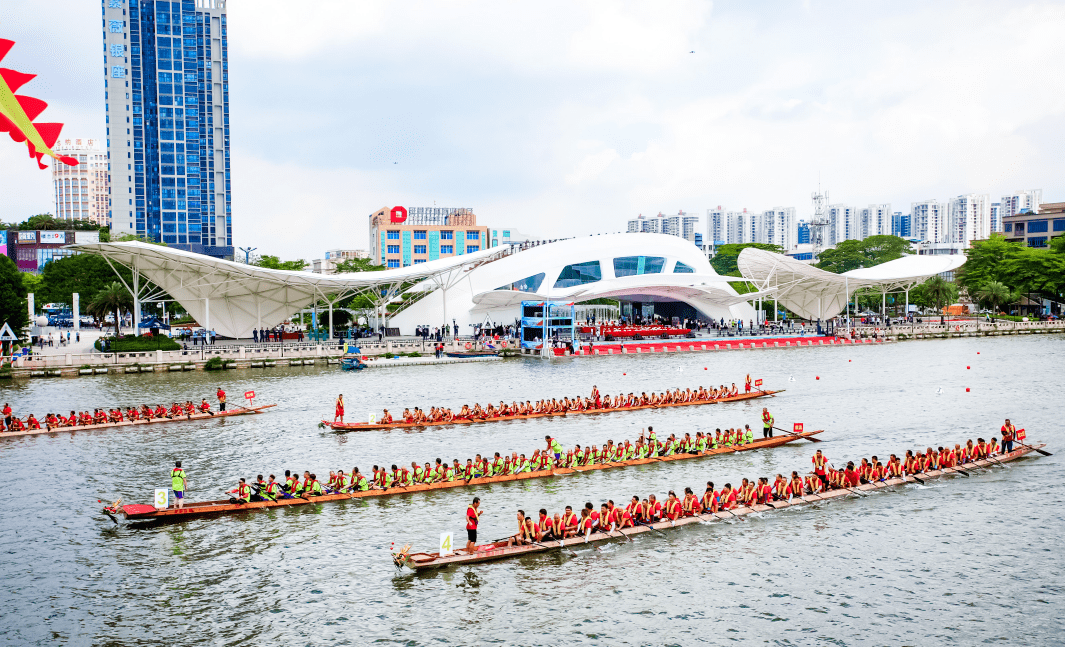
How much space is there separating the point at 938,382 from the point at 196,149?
114 meters

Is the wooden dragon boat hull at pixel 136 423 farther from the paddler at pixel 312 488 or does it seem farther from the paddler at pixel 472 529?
the paddler at pixel 472 529

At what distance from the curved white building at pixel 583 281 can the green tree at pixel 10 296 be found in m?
32.1

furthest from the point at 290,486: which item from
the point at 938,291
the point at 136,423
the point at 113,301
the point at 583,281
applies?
the point at 938,291

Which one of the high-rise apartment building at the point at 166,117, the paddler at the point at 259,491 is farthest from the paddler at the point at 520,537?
the high-rise apartment building at the point at 166,117

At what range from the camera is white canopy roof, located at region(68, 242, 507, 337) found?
2269 inches

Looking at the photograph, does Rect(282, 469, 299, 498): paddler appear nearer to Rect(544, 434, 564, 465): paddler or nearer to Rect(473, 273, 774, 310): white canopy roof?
Rect(544, 434, 564, 465): paddler

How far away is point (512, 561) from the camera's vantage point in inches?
754

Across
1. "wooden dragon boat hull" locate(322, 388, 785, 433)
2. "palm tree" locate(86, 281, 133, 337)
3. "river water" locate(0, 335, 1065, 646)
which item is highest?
"palm tree" locate(86, 281, 133, 337)

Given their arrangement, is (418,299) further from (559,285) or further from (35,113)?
(35,113)

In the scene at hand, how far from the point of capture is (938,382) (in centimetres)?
4859

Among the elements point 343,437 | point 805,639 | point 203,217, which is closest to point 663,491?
point 805,639

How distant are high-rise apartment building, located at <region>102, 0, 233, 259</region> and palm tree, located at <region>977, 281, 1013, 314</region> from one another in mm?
107215

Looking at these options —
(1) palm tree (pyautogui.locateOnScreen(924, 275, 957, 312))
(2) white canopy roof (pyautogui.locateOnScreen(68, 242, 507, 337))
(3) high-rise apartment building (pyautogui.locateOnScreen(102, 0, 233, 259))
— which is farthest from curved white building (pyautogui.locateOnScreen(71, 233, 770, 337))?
(3) high-rise apartment building (pyautogui.locateOnScreen(102, 0, 233, 259))

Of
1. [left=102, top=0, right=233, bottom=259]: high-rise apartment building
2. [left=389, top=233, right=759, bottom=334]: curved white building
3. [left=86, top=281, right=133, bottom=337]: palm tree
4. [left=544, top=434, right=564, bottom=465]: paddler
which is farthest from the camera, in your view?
[left=102, top=0, right=233, bottom=259]: high-rise apartment building
